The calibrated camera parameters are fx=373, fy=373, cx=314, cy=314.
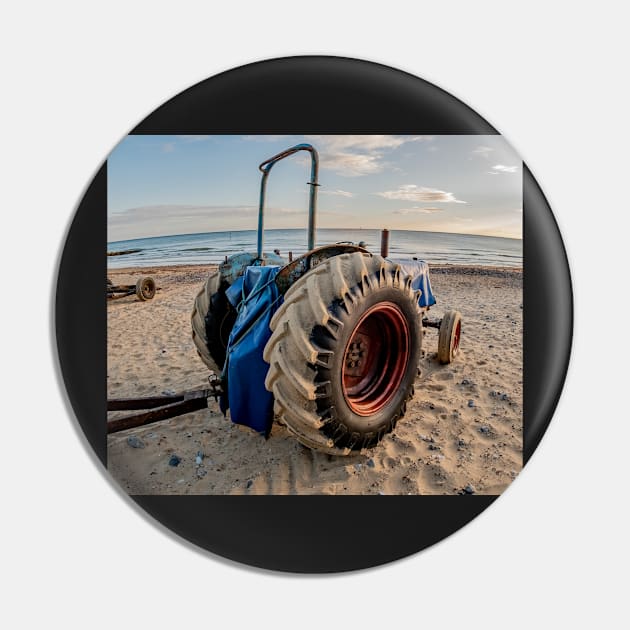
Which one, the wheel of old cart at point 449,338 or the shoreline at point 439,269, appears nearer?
the shoreline at point 439,269

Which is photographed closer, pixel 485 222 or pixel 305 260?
pixel 485 222

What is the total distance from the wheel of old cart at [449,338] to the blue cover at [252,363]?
4.48 feet

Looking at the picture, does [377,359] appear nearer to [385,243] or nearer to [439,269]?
[385,243]

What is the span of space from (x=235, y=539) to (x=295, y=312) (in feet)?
2.84

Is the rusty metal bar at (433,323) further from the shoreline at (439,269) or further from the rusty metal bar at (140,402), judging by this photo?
the rusty metal bar at (140,402)

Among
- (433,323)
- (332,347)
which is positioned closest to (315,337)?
(332,347)

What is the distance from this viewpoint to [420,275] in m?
2.14

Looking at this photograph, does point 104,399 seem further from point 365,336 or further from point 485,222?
point 485,222

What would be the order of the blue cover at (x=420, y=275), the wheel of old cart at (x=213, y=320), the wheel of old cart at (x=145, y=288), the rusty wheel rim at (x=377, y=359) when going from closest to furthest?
the rusty wheel rim at (x=377, y=359) → the wheel of old cart at (x=145, y=288) → the blue cover at (x=420, y=275) → the wheel of old cart at (x=213, y=320)

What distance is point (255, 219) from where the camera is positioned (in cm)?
166

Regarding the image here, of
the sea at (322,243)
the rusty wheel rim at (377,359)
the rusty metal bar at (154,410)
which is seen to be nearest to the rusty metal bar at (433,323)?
the sea at (322,243)

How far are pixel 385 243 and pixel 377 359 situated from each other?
54 centimetres

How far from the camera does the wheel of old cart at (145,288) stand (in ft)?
5.78
